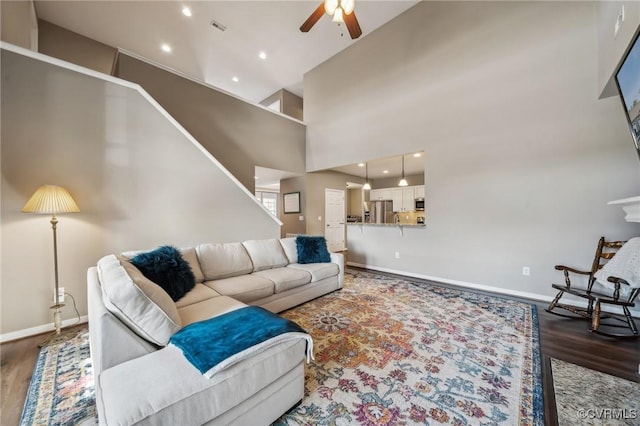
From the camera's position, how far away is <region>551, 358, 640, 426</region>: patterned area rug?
135 centimetres

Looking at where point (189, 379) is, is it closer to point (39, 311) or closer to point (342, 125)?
point (39, 311)

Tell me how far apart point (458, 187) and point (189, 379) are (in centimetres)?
415

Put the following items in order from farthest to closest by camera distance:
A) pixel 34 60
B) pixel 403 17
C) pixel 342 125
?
pixel 342 125 → pixel 403 17 → pixel 34 60

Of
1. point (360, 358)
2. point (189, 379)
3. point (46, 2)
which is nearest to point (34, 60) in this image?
point (46, 2)

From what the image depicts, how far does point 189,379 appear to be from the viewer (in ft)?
3.47

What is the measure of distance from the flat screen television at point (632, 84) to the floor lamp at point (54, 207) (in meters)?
4.90

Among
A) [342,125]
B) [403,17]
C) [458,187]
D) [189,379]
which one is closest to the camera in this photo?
[189,379]

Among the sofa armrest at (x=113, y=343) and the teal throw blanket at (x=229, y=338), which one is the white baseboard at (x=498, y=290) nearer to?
the teal throw blanket at (x=229, y=338)

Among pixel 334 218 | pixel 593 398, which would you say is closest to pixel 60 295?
pixel 593 398

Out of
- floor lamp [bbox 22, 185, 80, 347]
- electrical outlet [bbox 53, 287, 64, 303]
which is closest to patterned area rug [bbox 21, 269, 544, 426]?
floor lamp [bbox 22, 185, 80, 347]

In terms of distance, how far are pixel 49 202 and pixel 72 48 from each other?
4683 millimetres

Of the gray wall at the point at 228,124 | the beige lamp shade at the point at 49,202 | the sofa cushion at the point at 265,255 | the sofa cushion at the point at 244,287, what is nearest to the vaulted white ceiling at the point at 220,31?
the gray wall at the point at 228,124

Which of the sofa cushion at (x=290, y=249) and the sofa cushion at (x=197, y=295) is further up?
the sofa cushion at (x=290, y=249)

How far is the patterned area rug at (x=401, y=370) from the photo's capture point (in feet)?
4.55
